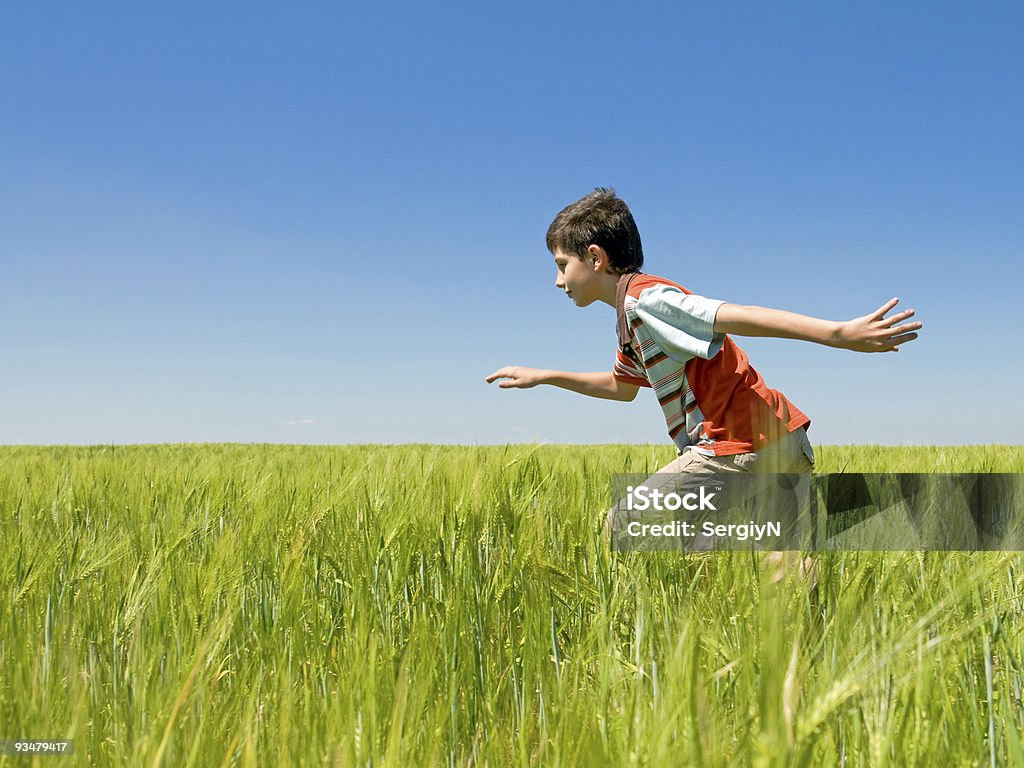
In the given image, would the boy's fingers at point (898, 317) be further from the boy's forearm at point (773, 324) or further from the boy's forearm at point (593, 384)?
the boy's forearm at point (593, 384)

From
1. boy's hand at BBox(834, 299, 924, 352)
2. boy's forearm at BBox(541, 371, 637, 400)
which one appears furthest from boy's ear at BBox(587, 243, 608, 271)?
boy's hand at BBox(834, 299, 924, 352)

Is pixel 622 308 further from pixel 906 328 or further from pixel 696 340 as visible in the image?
pixel 906 328

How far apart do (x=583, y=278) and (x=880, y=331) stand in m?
1.06

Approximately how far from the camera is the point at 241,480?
258cm

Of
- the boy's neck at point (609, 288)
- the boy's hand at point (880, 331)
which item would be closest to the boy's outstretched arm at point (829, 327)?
the boy's hand at point (880, 331)

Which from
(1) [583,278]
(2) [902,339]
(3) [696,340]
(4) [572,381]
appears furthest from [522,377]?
(2) [902,339]

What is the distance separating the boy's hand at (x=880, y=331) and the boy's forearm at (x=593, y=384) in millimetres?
1145

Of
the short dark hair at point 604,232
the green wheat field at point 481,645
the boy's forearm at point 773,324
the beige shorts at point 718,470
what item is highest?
the short dark hair at point 604,232

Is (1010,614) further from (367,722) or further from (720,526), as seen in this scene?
(367,722)

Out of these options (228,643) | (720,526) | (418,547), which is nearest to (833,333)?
(720,526)

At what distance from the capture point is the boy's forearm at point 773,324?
1.56 meters

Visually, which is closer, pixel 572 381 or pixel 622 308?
pixel 622 308

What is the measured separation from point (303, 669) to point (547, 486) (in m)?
1.25

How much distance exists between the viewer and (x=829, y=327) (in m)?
1.54
